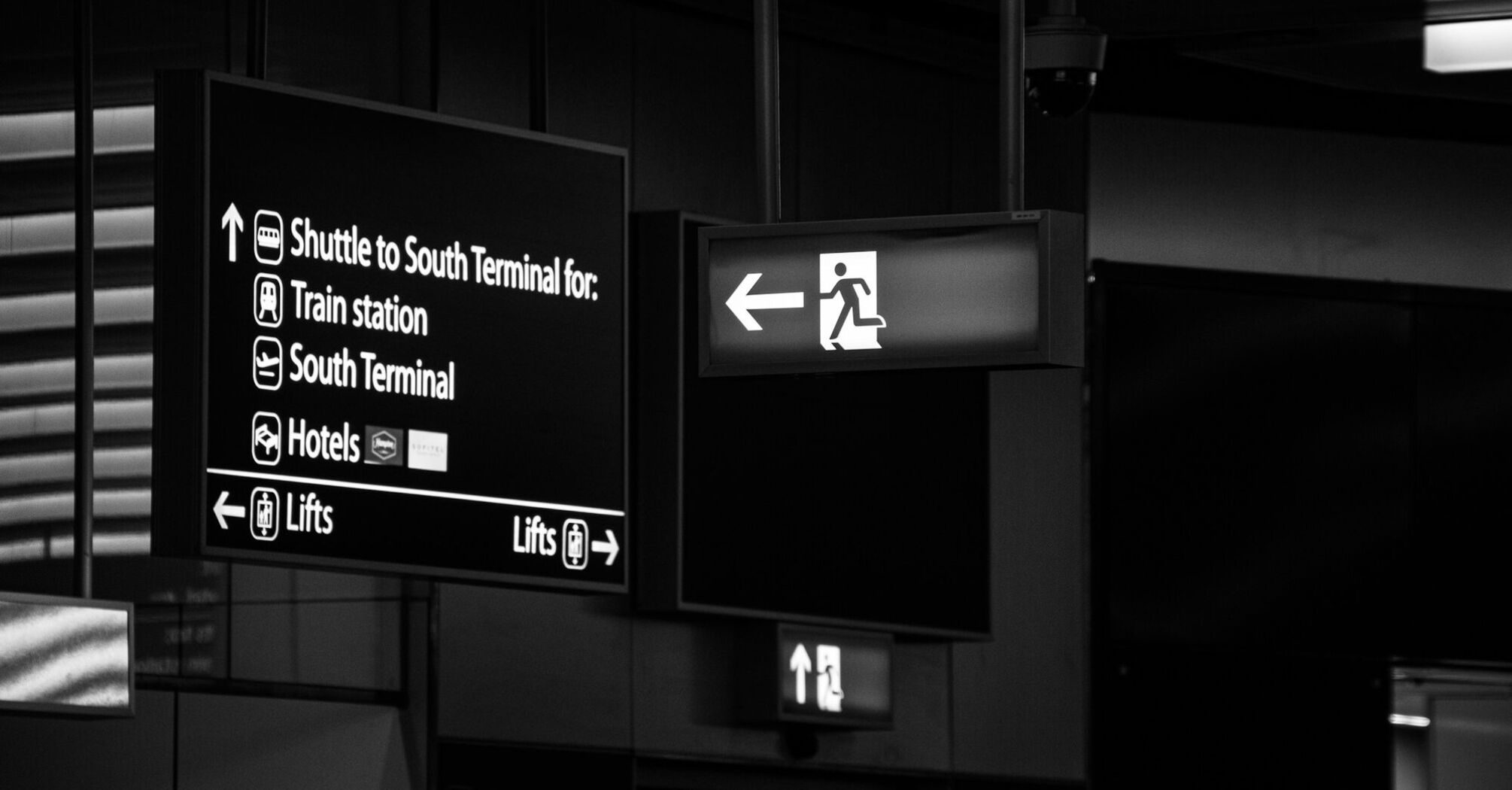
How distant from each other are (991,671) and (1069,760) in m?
0.58

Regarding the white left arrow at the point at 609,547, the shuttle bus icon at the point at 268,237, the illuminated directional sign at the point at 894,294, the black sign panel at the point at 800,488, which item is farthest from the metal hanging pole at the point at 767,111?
the black sign panel at the point at 800,488

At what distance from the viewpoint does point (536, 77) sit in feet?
27.3

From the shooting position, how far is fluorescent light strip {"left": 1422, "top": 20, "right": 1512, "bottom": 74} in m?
11.4

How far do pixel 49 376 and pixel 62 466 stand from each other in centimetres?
29

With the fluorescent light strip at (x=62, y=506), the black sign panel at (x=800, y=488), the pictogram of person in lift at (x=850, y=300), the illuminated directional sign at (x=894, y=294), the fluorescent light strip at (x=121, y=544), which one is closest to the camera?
the illuminated directional sign at (x=894, y=294)

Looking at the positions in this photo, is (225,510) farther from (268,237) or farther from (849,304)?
(849,304)

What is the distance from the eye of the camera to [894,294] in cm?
611

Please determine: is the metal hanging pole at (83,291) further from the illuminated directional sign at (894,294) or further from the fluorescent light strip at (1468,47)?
the fluorescent light strip at (1468,47)

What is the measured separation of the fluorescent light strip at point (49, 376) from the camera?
8.39m

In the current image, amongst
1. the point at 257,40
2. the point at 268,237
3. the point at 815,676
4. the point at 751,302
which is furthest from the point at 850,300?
the point at 815,676

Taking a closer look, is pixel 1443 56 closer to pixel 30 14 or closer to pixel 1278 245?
pixel 1278 245

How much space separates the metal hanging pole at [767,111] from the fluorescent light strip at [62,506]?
2.57 m

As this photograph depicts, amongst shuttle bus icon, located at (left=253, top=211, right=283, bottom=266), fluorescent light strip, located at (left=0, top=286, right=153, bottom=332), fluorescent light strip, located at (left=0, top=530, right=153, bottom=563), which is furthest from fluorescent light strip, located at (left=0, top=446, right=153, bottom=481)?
shuttle bus icon, located at (left=253, top=211, right=283, bottom=266)

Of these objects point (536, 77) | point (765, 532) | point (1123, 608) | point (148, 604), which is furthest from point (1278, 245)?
point (148, 604)
